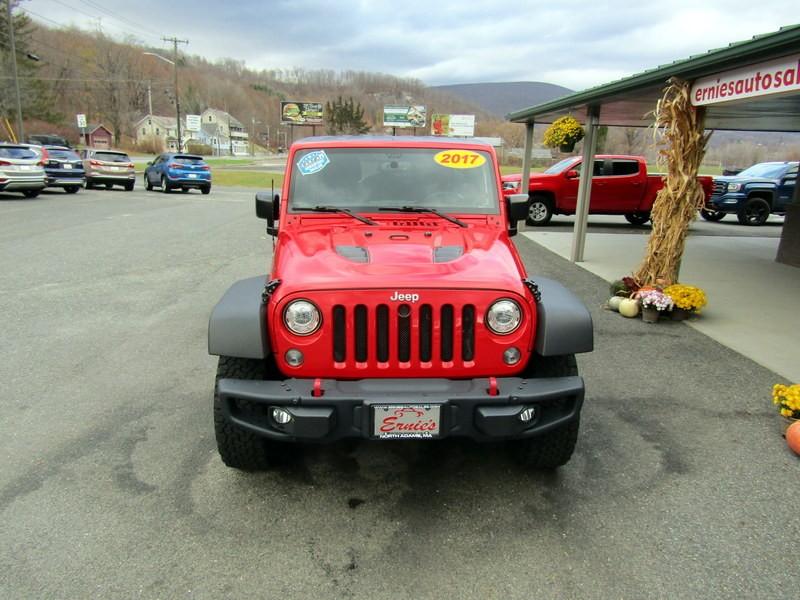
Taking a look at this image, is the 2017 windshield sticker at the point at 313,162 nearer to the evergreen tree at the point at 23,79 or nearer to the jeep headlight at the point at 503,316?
the jeep headlight at the point at 503,316

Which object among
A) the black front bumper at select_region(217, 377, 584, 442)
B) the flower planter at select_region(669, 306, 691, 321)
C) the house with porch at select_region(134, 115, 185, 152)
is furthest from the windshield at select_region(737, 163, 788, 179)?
the house with porch at select_region(134, 115, 185, 152)

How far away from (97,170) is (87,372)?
2136cm

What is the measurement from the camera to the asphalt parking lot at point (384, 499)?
2.58 meters

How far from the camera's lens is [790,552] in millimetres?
2799

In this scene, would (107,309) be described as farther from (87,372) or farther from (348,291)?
(348,291)

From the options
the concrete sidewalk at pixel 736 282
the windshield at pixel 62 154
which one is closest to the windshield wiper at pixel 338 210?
the concrete sidewalk at pixel 736 282

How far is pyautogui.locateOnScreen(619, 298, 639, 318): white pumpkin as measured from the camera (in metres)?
7.02

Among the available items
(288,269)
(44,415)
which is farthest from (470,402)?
(44,415)

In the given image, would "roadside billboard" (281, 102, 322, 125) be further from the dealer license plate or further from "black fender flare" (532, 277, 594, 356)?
the dealer license plate

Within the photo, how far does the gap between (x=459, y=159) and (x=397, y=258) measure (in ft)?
4.22

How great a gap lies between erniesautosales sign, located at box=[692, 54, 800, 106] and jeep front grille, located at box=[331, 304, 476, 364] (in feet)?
14.4

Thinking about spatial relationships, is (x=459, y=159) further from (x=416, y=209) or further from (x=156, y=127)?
(x=156, y=127)

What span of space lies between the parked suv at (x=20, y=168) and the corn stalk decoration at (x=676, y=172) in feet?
58.7

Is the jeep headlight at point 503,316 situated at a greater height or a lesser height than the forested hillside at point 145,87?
lesser
